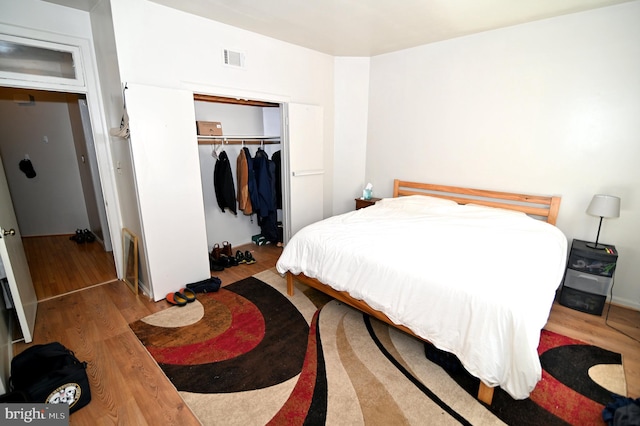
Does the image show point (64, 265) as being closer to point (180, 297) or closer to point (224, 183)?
point (180, 297)

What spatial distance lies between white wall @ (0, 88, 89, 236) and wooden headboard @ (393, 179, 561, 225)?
5397 mm

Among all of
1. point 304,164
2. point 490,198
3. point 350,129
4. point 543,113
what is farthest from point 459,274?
point 350,129

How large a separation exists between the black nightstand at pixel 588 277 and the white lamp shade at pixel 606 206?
0.35m

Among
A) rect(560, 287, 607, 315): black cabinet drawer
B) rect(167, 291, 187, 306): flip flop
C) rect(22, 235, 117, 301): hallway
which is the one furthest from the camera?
rect(22, 235, 117, 301): hallway

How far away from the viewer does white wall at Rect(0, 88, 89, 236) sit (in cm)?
441

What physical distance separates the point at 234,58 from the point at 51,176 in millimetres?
4021

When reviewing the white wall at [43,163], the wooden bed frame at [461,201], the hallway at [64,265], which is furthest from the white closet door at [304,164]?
the white wall at [43,163]

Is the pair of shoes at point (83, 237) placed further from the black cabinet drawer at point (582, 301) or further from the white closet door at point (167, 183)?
the black cabinet drawer at point (582, 301)

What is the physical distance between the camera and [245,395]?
71.9 inches

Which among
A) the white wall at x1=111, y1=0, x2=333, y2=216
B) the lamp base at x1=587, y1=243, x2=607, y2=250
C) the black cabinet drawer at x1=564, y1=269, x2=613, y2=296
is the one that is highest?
the white wall at x1=111, y1=0, x2=333, y2=216

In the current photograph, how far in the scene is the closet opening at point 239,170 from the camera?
12.6 ft

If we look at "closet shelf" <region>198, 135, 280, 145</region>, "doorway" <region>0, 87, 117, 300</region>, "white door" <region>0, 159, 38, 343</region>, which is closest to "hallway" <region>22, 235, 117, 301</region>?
"doorway" <region>0, 87, 117, 300</region>

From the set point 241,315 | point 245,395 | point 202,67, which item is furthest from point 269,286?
point 202,67

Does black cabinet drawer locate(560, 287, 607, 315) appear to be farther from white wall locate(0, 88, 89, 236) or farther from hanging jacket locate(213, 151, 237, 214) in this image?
white wall locate(0, 88, 89, 236)
